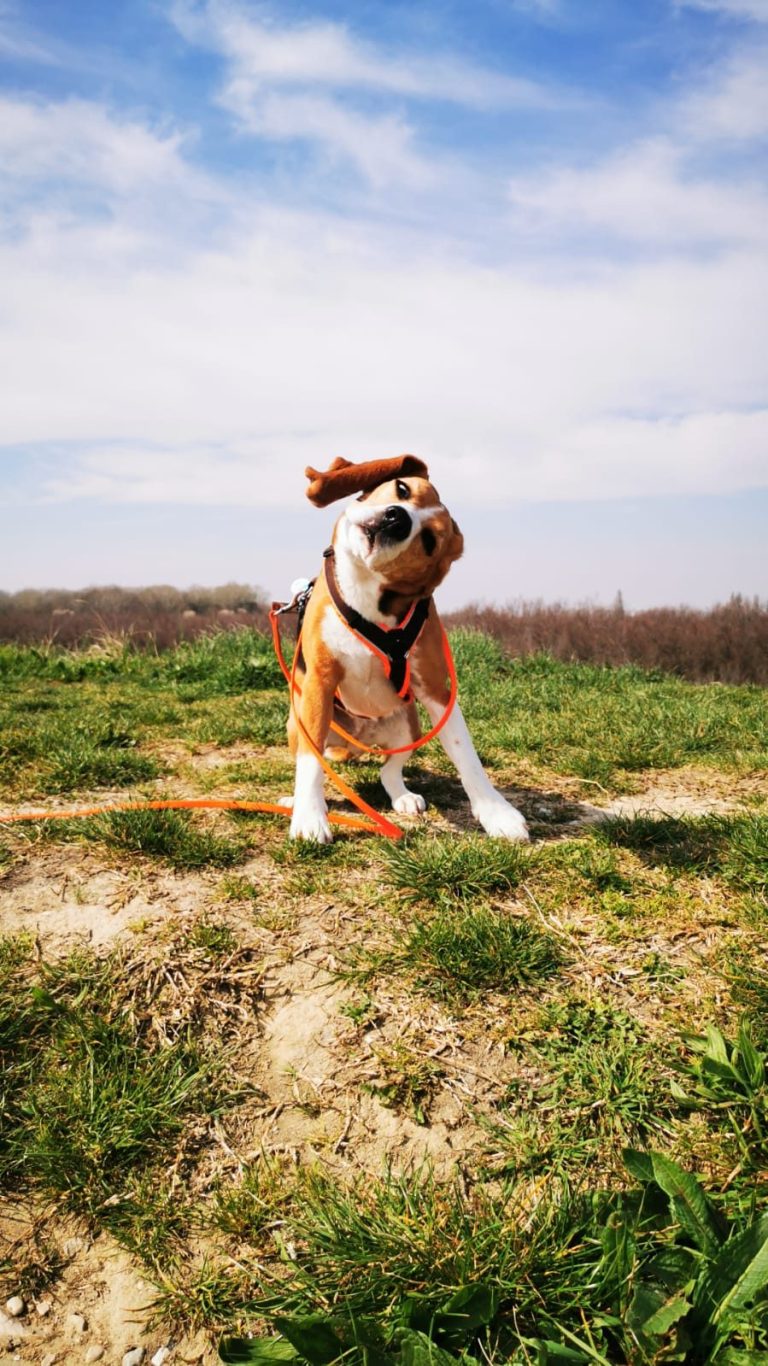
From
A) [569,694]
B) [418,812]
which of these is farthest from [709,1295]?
[569,694]

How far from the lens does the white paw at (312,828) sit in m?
3.58

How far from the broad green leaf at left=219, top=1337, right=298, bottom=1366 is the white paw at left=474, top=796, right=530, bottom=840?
6.73 ft

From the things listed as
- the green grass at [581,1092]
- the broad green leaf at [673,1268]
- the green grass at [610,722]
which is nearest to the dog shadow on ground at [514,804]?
the green grass at [610,722]

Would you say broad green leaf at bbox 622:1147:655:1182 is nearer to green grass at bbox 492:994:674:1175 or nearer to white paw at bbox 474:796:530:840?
green grass at bbox 492:994:674:1175

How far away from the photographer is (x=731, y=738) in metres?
5.44

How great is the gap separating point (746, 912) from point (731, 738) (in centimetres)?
271

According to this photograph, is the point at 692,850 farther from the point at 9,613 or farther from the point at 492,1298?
the point at 9,613

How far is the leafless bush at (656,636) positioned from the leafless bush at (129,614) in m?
3.51

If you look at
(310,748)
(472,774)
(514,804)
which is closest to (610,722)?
(514,804)

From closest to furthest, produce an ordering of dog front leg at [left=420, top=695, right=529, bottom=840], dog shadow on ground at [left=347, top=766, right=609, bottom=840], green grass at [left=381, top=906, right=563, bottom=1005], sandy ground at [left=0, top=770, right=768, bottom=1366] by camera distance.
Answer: sandy ground at [left=0, top=770, right=768, bottom=1366]
green grass at [left=381, top=906, right=563, bottom=1005]
dog front leg at [left=420, top=695, right=529, bottom=840]
dog shadow on ground at [left=347, top=766, right=609, bottom=840]

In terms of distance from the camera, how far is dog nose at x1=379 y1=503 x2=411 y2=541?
3.10 m

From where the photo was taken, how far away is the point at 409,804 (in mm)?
4219

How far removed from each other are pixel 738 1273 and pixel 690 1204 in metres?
0.16

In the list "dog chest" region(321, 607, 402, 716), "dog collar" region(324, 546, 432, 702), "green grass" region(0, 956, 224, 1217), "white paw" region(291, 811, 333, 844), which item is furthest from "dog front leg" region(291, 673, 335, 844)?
"green grass" region(0, 956, 224, 1217)
